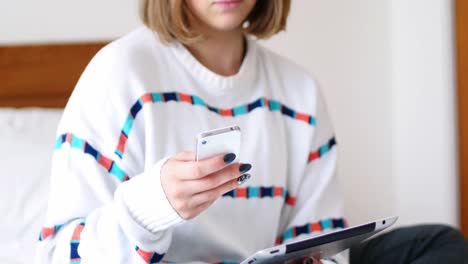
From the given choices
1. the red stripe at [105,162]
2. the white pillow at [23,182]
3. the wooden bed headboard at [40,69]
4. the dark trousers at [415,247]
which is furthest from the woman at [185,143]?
the wooden bed headboard at [40,69]

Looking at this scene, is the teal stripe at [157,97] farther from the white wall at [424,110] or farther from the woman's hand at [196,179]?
the white wall at [424,110]

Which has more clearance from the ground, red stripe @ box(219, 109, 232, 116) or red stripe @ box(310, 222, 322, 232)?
red stripe @ box(219, 109, 232, 116)

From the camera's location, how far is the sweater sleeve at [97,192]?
31.6 inches

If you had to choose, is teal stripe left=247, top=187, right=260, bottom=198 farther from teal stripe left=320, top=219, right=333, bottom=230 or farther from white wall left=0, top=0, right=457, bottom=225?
white wall left=0, top=0, right=457, bottom=225

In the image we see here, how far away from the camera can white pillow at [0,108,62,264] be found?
115cm

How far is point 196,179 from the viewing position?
0.70 metres

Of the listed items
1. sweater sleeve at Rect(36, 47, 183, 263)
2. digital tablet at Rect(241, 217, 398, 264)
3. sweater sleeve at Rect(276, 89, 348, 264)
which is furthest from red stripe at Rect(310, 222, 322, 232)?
sweater sleeve at Rect(36, 47, 183, 263)

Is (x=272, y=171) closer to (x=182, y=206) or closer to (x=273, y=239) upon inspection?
(x=273, y=239)

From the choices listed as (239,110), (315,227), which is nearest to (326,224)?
(315,227)

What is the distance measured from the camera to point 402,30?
67.7 inches

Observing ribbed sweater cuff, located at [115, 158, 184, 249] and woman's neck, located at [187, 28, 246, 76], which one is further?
woman's neck, located at [187, 28, 246, 76]

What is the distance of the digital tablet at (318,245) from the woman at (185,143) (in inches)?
3.7

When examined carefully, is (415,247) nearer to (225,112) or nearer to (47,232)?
(225,112)

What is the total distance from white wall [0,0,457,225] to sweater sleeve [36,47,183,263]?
82 centimetres
